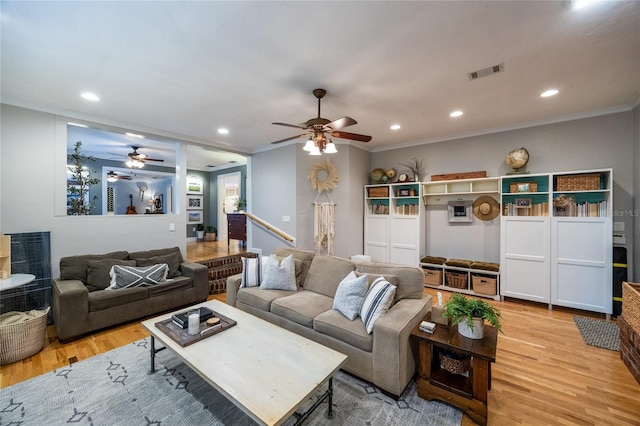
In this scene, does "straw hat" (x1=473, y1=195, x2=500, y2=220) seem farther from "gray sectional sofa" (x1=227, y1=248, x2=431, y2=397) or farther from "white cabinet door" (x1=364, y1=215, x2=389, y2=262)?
"gray sectional sofa" (x1=227, y1=248, x2=431, y2=397)

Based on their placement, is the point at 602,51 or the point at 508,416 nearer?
the point at 508,416

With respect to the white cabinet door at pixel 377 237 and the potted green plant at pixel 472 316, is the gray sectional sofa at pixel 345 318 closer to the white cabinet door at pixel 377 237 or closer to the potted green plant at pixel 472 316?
the potted green plant at pixel 472 316

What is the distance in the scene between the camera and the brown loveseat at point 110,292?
9.55ft

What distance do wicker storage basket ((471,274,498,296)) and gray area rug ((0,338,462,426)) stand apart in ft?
9.42

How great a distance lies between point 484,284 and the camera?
433 centimetres

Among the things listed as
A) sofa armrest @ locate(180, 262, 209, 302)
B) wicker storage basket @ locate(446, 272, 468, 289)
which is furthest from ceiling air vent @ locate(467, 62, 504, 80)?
sofa armrest @ locate(180, 262, 209, 302)

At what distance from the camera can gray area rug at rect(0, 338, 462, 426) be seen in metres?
1.85

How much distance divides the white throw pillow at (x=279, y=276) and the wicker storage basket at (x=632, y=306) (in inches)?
132

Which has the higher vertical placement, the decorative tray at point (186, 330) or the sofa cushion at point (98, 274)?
the sofa cushion at point (98, 274)

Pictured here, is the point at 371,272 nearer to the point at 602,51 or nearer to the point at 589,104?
the point at 602,51

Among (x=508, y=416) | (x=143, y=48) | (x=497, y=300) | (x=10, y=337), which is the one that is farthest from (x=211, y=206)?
(x=508, y=416)

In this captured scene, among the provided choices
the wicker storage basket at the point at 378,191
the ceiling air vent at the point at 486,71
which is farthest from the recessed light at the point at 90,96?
the wicker storage basket at the point at 378,191

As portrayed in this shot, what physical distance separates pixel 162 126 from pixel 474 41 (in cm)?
437

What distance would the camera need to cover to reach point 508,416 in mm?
1896
